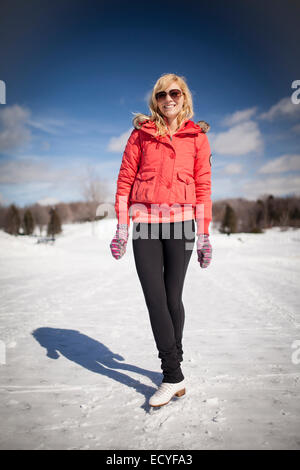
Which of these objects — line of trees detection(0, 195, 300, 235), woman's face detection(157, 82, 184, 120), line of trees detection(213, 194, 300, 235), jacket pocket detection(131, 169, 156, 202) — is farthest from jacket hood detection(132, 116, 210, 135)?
line of trees detection(213, 194, 300, 235)

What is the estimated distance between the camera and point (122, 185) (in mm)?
1937

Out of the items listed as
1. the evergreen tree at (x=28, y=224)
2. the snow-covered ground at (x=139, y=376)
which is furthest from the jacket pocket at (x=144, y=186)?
the evergreen tree at (x=28, y=224)

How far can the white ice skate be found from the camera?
172 centimetres

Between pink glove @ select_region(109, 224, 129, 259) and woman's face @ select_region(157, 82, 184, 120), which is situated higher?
woman's face @ select_region(157, 82, 184, 120)

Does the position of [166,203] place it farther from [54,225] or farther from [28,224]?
[28,224]

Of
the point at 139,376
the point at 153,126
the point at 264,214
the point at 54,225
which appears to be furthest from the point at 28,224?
the point at 153,126

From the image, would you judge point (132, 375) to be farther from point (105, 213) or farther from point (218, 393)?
point (105, 213)

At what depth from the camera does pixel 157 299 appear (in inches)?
71.4

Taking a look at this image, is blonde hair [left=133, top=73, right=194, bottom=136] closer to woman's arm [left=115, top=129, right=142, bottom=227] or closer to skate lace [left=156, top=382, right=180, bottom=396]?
woman's arm [left=115, top=129, right=142, bottom=227]

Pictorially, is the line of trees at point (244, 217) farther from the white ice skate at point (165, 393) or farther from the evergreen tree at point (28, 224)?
the white ice skate at point (165, 393)

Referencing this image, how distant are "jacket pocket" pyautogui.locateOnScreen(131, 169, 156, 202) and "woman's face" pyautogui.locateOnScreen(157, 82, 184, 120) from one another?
46 centimetres

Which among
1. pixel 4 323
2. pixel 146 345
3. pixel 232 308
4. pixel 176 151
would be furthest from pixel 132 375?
pixel 232 308

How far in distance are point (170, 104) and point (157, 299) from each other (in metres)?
1.35
